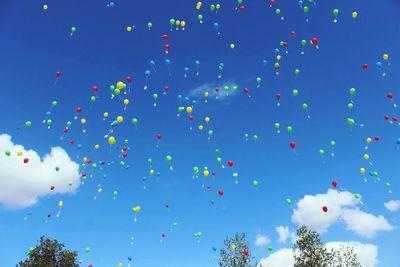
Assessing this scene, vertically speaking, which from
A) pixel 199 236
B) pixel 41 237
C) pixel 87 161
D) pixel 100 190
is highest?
pixel 41 237

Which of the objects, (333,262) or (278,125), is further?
(333,262)

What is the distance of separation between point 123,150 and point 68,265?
16.9 metres

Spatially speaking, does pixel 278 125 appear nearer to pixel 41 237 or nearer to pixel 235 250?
pixel 235 250

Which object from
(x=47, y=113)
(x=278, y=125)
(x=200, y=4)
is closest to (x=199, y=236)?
(x=278, y=125)

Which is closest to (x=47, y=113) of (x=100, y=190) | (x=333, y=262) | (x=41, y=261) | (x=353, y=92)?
(x=100, y=190)

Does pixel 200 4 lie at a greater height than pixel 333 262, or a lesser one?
greater

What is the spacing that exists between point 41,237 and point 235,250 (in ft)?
49.2

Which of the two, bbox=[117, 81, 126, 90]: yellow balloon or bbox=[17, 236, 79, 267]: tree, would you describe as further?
bbox=[17, 236, 79, 267]: tree

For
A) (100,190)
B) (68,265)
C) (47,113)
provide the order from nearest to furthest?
(47,113) < (100,190) < (68,265)

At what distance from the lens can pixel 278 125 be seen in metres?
15.3

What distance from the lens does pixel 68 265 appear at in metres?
28.8

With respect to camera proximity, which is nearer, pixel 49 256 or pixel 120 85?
pixel 120 85

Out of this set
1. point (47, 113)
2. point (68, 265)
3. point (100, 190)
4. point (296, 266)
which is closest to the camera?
point (47, 113)

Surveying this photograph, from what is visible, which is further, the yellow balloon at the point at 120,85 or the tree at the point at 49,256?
the tree at the point at 49,256
